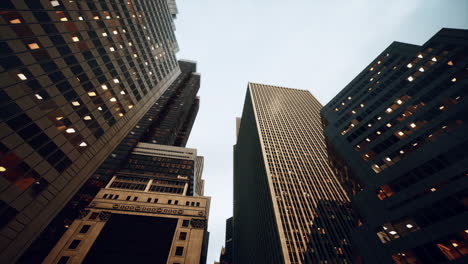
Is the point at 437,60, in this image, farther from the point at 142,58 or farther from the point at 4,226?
the point at 4,226

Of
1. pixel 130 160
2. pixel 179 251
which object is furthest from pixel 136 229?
pixel 130 160

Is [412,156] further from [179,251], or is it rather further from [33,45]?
[179,251]

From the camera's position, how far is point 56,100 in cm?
2166

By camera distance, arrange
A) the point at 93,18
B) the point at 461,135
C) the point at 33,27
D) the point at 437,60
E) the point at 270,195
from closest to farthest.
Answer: the point at 33,27 < the point at 461,135 < the point at 93,18 < the point at 437,60 < the point at 270,195

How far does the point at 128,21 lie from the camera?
112 feet

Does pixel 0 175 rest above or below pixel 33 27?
below

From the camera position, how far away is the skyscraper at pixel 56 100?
672 inches

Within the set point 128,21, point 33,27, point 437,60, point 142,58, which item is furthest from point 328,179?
point 33,27

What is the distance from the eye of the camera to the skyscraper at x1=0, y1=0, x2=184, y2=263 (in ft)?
56.0

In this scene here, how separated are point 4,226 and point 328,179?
93.2 meters

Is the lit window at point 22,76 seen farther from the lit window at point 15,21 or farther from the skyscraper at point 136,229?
the skyscraper at point 136,229

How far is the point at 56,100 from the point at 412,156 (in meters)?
47.1

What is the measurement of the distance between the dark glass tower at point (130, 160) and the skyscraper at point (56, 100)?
3811 cm

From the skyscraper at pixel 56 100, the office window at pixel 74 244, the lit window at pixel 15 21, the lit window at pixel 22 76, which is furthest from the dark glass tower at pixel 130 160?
the lit window at pixel 15 21
